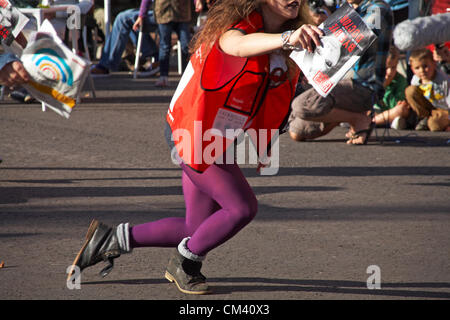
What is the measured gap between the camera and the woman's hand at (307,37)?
3135mm

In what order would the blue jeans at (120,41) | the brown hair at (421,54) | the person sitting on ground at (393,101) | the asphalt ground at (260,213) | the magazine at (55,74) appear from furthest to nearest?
the blue jeans at (120,41)
the person sitting on ground at (393,101)
the brown hair at (421,54)
the magazine at (55,74)
the asphalt ground at (260,213)

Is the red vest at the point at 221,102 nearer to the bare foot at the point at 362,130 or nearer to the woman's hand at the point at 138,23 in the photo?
the bare foot at the point at 362,130

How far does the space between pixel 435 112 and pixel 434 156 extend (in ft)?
4.51

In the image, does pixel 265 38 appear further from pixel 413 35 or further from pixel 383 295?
pixel 413 35

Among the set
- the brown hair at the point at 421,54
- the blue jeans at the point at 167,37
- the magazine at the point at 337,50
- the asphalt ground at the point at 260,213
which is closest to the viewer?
the magazine at the point at 337,50

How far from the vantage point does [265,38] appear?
3.27m

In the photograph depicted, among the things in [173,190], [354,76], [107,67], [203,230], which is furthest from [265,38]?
[107,67]

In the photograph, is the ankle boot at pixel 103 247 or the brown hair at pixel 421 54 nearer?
the ankle boot at pixel 103 247

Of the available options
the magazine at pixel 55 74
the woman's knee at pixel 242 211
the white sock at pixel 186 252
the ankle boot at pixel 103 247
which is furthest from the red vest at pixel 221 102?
the magazine at pixel 55 74

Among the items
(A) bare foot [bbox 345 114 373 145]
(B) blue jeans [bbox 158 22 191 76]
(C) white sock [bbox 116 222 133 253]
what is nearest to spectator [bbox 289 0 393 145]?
(A) bare foot [bbox 345 114 373 145]

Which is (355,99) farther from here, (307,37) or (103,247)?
(307,37)

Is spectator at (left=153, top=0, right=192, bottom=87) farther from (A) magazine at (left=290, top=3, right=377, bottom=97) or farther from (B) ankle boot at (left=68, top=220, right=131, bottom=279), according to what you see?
(A) magazine at (left=290, top=3, right=377, bottom=97)

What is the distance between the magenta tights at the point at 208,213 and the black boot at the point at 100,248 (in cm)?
10

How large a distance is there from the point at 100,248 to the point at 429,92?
5.70m
